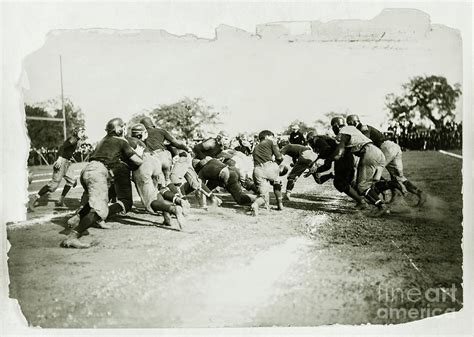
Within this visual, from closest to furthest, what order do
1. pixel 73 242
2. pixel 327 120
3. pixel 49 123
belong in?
1. pixel 73 242
2. pixel 49 123
3. pixel 327 120

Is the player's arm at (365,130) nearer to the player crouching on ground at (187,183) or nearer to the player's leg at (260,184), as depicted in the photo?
the player's leg at (260,184)

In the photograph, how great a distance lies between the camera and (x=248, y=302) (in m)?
4.06

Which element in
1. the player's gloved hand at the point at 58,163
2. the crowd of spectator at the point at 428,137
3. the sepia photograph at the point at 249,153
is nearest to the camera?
the sepia photograph at the point at 249,153

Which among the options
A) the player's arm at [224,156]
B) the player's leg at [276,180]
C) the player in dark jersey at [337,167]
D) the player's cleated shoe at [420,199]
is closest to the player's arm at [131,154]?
the player's arm at [224,156]

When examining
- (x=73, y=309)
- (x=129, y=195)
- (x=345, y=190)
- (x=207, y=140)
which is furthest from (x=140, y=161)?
(x=345, y=190)

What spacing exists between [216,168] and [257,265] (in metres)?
0.82

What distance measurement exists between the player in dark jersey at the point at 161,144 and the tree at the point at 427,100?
171 centimetres

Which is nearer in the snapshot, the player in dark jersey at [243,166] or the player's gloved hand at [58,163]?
the player's gloved hand at [58,163]

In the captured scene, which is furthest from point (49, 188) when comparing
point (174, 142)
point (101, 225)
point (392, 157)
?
point (392, 157)

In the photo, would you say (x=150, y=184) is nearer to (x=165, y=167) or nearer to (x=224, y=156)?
(x=165, y=167)

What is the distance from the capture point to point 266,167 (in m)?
4.33

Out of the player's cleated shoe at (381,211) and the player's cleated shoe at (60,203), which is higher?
the player's cleated shoe at (60,203)

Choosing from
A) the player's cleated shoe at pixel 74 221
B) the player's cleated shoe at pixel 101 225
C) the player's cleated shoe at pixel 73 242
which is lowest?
the player's cleated shoe at pixel 73 242

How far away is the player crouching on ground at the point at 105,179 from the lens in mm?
4121
